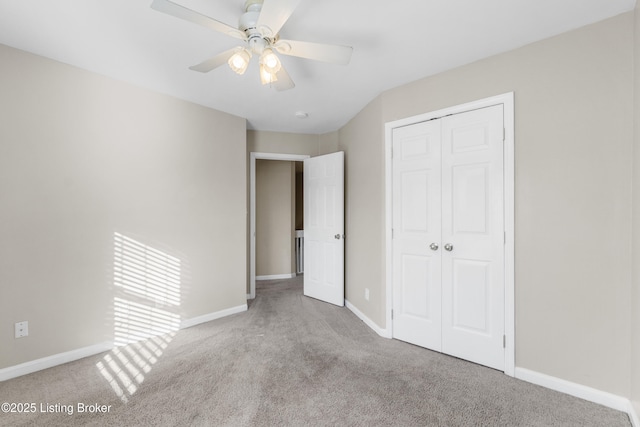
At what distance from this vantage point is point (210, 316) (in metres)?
3.31

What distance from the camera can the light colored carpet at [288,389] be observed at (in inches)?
67.0

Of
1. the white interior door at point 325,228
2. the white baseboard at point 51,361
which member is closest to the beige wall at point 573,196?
the white interior door at point 325,228

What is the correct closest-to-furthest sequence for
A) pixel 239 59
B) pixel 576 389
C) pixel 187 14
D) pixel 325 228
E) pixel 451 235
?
pixel 187 14 < pixel 239 59 < pixel 576 389 < pixel 451 235 < pixel 325 228

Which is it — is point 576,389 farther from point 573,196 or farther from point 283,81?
point 283,81

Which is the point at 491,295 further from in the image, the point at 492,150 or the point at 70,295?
the point at 70,295

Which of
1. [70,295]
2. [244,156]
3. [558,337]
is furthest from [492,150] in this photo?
[70,295]

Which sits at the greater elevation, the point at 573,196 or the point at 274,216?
the point at 573,196

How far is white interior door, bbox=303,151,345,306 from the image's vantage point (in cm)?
382

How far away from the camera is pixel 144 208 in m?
2.83

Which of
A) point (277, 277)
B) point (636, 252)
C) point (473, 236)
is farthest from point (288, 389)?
point (277, 277)

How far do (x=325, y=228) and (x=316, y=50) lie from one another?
265cm

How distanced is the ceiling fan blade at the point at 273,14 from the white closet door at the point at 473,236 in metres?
1.69

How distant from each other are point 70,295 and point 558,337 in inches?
149

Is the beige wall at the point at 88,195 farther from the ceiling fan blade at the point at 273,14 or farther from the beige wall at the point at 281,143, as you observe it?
the ceiling fan blade at the point at 273,14
